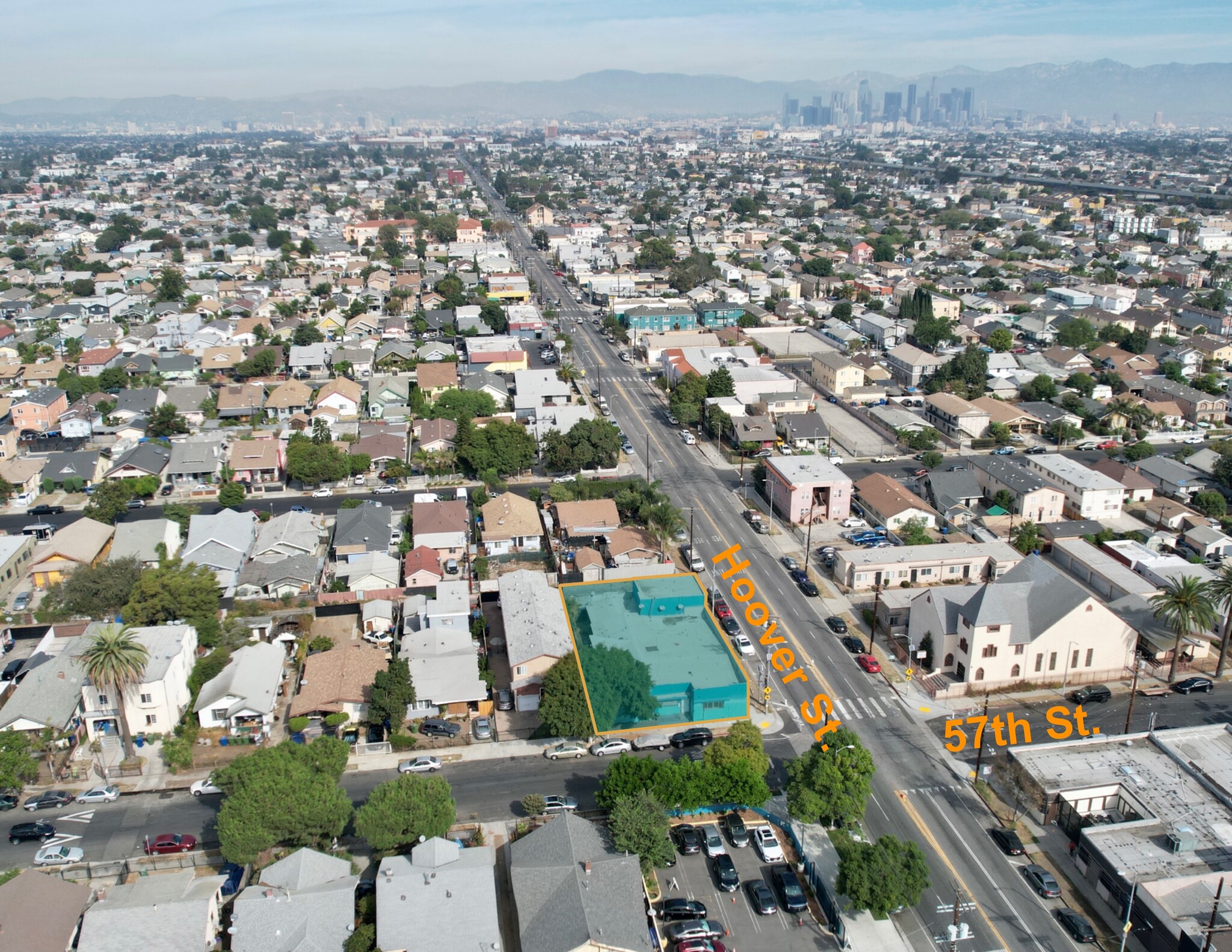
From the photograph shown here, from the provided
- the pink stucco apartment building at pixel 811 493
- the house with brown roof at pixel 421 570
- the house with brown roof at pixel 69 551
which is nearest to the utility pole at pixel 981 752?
the pink stucco apartment building at pixel 811 493

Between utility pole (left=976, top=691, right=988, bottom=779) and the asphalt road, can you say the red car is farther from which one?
utility pole (left=976, top=691, right=988, bottom=779)


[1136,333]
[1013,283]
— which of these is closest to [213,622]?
[1136,333]

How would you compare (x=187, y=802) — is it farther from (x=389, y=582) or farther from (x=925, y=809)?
(x=925, y=809)

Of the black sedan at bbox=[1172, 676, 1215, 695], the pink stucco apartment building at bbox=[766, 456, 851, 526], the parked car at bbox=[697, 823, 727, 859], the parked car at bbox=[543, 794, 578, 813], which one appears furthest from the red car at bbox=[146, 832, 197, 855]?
the black sedan at bbox=[1172, 676, 1215, 695]

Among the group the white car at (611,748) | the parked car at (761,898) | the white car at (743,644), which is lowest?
the parked car at (761,898)

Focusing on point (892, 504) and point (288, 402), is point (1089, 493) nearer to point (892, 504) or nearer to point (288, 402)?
point (892, 504)

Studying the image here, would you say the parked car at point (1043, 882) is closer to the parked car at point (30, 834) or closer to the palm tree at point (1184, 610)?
the palm tree at point (1184, 610)

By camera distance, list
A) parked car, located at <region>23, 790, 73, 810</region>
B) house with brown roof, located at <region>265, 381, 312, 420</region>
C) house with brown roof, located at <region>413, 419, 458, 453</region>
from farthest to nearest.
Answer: house with brown roof, located at <region>265, 381, 312, 420</region>
house with brown roof, located at <region>413, 419, 458, 453</region>
parked car, located at <region>23, 790, 73, 810</region>
